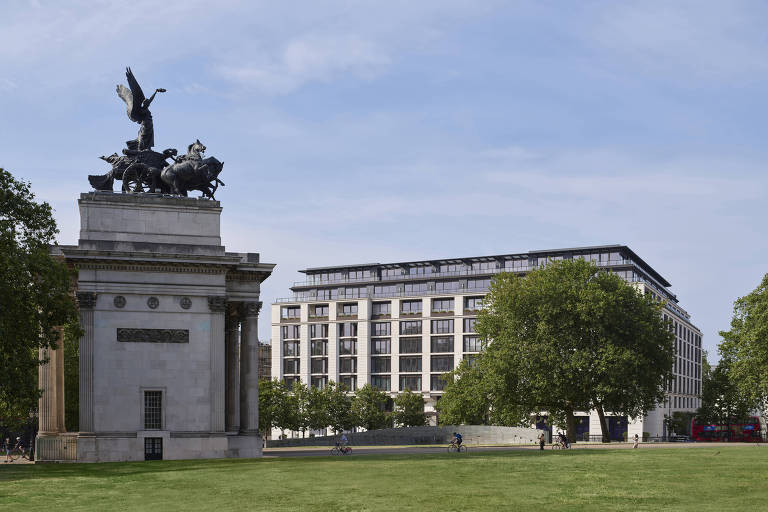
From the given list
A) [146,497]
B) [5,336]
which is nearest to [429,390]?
[5,336]

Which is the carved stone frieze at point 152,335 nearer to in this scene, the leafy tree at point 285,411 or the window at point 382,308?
the leafy tree at point 285,411

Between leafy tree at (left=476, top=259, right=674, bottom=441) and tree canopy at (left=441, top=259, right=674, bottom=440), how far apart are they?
0.10 m

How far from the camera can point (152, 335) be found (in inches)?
2457

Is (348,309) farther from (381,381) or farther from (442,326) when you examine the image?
(442,326)

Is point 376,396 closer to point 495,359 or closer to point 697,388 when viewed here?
point 495,359

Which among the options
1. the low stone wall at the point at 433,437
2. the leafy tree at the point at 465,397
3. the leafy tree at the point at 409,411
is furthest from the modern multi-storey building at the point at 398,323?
the low stone wall at the point at 433,437

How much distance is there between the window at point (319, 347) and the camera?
18550cm

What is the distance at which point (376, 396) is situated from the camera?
491ft

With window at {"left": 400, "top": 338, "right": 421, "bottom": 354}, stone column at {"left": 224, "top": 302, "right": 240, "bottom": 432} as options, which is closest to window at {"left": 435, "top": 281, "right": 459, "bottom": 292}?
window at {"left": 400, "top": 338, "right": 421, "bottom": 354}

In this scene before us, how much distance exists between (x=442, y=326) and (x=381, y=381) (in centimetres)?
1597

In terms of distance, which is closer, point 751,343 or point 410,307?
point 751,343

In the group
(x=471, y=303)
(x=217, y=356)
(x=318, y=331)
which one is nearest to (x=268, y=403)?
(x=471, y=303)

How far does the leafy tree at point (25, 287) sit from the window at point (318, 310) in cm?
13160

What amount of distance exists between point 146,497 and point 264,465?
702 inches
